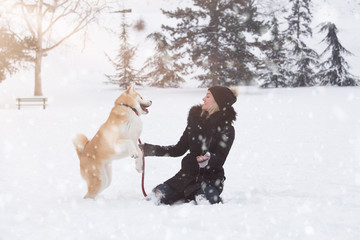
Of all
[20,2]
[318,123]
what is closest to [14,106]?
[20,2]

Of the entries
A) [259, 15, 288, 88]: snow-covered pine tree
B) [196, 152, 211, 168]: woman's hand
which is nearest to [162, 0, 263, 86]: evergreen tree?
[259, 15, 288, 88]: snow-covered pine tree

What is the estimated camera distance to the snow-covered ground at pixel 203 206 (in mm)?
3461

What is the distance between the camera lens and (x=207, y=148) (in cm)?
464

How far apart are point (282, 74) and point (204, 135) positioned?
26292mm

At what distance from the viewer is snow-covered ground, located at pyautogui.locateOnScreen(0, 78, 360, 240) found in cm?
346

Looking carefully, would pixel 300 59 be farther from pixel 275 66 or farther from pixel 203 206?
pixel 203 206

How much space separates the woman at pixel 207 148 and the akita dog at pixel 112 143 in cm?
48

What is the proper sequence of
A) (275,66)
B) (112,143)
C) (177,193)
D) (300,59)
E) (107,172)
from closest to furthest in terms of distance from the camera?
(112,143) < (107,172) < (177,193) < (275,66) < (300,59)

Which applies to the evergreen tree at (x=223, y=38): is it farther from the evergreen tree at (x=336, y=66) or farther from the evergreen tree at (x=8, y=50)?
the evergreen tree at (x=8, y=50)

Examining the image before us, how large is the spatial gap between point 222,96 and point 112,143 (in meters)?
1.42

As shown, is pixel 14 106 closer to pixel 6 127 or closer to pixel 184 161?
pixel 6 127

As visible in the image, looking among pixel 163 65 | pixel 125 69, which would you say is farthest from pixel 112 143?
pixel 125 69

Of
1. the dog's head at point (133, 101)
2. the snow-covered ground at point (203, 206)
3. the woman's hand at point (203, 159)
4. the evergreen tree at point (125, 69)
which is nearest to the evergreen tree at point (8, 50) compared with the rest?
the evergreen tree at point (125, 69)

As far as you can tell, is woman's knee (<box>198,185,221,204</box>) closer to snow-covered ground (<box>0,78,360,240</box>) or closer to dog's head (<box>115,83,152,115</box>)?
snow-covered ground (<box>0,78,360,240</box>)
